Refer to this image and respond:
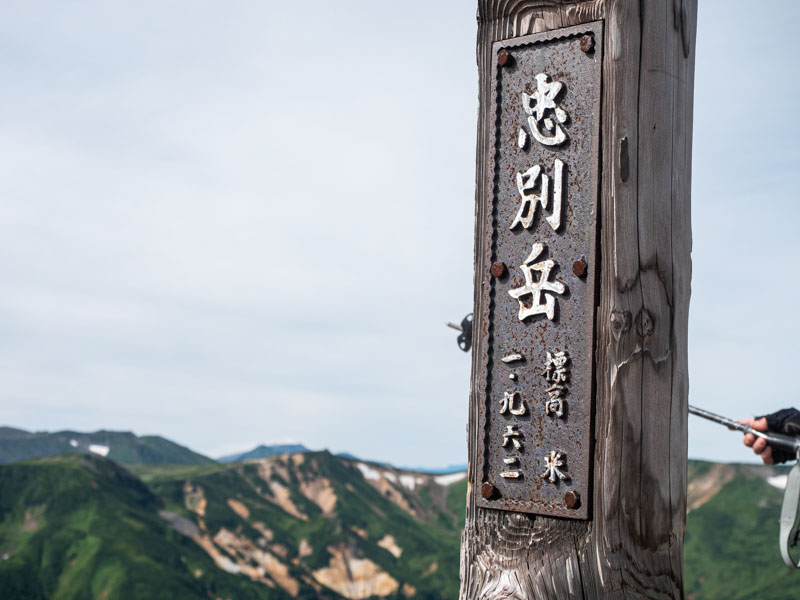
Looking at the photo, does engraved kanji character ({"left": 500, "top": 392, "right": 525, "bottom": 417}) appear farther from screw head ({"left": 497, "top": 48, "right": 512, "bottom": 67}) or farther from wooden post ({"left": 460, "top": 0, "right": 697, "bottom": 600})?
screw head ({"left": 497, "top": 48, "right": 512, "bottom": 67})

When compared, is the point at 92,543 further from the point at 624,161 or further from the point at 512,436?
the point at 624,161

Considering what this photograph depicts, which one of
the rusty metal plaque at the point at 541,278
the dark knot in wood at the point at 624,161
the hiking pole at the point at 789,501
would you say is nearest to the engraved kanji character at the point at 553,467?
the rusty metal plaque at the point at 541,278

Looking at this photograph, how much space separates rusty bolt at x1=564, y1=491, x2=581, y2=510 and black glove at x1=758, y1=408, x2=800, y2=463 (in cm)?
181

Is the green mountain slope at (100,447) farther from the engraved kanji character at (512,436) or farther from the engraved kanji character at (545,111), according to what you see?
the engraved kanji character at (545,111)

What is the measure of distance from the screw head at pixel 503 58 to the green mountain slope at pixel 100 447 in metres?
36.0

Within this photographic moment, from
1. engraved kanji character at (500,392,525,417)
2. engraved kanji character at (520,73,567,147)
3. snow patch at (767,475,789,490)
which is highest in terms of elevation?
engraved kanji character at (520,73,567,147)

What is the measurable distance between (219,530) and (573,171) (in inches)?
Answer: 1054

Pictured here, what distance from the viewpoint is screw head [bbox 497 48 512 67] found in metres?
3.66

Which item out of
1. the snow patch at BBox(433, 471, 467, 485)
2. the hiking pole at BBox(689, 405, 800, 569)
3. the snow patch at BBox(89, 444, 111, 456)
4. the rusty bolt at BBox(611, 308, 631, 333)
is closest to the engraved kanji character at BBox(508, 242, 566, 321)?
the rusty bolt at BBox(611, 308, 631, 333)

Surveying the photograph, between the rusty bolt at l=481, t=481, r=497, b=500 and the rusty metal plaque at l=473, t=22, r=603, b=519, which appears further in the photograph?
the rusty bolt at l=481, t=481, r=497, b=500

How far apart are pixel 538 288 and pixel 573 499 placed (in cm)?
88

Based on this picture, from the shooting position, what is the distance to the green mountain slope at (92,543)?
25.1 metres

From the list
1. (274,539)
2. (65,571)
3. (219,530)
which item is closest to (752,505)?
(274,539)

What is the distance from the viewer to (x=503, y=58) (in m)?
3.67
